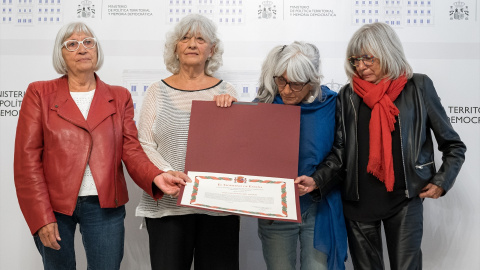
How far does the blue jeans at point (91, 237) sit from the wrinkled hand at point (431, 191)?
139 cm

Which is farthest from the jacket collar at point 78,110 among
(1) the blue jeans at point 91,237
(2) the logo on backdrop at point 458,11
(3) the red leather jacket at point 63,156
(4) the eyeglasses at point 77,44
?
(2) the logo on backdrop at point 458,11

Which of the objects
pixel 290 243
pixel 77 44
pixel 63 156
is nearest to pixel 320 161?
pixel 290 243

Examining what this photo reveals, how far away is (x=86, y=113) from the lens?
1933 mm

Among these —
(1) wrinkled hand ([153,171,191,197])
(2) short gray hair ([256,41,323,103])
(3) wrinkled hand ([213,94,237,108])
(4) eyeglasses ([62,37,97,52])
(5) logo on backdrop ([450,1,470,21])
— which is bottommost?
(1) wrinkled hand ([153,171,191,197])

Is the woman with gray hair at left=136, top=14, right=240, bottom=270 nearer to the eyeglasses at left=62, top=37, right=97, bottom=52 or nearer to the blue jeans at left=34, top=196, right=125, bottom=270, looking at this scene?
the blue jeans at left=34, top=196, right=125, bottom=270

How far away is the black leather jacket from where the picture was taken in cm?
187

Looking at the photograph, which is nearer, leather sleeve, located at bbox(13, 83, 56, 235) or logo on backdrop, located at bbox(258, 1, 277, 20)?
leather sleeve, located at bbox(13, 83, 56, 235)

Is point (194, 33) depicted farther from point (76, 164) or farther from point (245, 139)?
point (76, 164)

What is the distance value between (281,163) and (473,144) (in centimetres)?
155

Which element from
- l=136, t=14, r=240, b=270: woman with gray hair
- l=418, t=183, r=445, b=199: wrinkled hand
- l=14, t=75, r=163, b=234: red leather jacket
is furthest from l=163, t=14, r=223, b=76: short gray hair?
l=418, t=183, r=445, b=199: wrinkled hand

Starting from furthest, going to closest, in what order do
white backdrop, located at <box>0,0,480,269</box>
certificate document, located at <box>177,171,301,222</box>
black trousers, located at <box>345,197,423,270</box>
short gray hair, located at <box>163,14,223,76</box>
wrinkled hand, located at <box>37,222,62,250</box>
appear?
1. white backdrop, located at <box>0,0,480,269</box>
2. short gray hair, located at <box>163,14,223,76</box>
3. black trousers, located at <box>345,197,423,270</box>
4. wrinkled hand, located at <box>37,222,62,250</box>
5. certificate document, located at <box>177,171,301,222</box>

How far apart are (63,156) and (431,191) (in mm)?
1625

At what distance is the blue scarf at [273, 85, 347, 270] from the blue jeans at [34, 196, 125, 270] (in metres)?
0.88

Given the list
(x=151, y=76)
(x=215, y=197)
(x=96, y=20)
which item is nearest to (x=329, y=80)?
(x=151, y=76)
